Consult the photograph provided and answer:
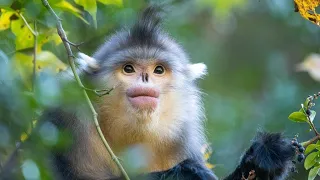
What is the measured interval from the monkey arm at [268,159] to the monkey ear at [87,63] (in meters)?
1.35

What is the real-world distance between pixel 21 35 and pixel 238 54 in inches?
413

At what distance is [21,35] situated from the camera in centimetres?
456

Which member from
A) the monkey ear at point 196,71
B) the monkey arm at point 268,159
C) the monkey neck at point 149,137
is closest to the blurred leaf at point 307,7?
the monkey arm at point 268,159

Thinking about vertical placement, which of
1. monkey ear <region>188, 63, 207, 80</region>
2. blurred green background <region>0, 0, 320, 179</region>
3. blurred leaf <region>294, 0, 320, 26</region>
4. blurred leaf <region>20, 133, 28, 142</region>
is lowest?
blurred green background <region>0, 0, 320, 179</region>

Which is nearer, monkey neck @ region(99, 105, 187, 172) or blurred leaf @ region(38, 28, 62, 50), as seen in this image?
blurred leaf @ region(38, 28, 62, 50)

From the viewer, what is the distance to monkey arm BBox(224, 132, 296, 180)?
13.9ft

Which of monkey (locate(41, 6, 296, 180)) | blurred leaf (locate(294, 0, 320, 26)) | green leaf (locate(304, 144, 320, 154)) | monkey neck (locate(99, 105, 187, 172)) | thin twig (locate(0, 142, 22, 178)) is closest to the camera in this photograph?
thin twig (locate(0, 142, 22, 178))

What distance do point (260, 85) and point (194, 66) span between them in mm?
8078

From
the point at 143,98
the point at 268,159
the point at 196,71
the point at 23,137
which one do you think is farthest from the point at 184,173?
the point at 23,137

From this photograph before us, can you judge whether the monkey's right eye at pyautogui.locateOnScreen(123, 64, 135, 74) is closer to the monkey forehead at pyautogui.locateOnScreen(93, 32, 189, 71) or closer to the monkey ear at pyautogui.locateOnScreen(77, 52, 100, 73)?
the monkey forehead at pyautogui.locateOnScreen(93, 32, 189, 71)

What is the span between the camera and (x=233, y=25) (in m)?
13.9

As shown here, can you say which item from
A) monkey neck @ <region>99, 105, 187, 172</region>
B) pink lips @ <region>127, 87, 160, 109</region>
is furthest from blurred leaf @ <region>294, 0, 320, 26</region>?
monkey neck @ <region>99, 105, 187, 172</region>

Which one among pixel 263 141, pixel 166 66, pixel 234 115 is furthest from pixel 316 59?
pixel 263 141

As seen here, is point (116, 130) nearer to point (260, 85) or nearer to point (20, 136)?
point (20, 136)
